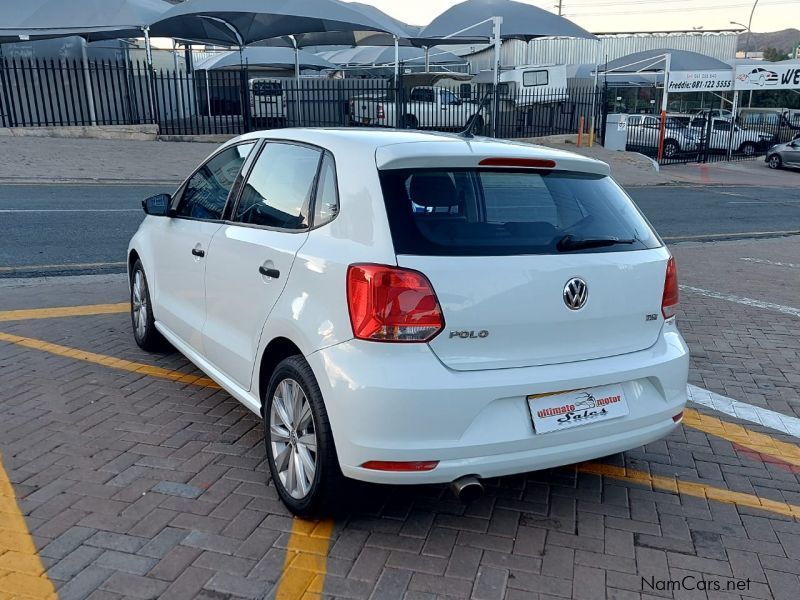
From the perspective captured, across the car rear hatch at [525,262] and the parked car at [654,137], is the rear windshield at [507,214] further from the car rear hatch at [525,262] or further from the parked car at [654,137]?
the parked car at [654,137]

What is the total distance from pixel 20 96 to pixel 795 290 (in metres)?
20.4

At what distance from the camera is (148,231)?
16.9ft

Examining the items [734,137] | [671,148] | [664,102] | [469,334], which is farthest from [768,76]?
[469,334]

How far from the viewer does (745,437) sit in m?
4.30

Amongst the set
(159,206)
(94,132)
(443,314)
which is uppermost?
(159,206)

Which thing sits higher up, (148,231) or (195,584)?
(148,231)

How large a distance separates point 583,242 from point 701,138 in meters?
28.3

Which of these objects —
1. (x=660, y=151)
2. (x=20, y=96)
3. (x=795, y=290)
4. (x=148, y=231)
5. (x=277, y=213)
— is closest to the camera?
(x=277, y=213)

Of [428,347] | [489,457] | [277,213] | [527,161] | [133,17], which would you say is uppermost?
[133,17]

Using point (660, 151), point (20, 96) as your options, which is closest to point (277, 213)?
point (20, 96)

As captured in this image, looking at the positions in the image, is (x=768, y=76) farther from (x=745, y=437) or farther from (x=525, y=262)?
(x=525, y=262)

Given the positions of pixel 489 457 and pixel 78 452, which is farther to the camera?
pixel 78 452

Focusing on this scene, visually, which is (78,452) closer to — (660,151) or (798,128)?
(660,151)

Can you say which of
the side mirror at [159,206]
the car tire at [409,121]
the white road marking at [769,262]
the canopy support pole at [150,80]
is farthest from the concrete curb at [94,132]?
the side mirror at [159,206]
